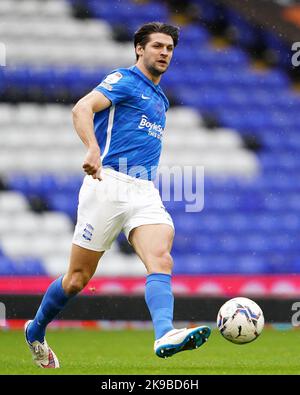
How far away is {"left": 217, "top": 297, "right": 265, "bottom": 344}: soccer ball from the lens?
17.3 feet

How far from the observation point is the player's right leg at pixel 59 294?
5.34 metres

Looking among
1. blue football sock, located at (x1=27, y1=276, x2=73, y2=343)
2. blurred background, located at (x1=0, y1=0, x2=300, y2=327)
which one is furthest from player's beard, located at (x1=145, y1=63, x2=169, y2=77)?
blurred background, located at (x1=0, y1=0, x2=300, y2=327)

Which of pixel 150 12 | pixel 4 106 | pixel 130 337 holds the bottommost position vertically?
pixel 130 337

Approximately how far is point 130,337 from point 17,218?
2.62 m

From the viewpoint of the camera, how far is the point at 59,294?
548 centimetres

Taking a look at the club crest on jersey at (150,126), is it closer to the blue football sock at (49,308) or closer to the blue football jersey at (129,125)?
the blue football jersey at (129,125)

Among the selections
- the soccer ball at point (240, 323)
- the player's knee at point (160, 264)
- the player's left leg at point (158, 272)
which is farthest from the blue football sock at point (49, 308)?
the soccer ball at point (240, 323)

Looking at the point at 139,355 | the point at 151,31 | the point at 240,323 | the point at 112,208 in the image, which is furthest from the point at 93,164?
the point at 139,355

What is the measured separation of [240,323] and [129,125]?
118 centimetres

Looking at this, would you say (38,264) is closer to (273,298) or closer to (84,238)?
(273,298)

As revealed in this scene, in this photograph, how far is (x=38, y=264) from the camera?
395 inches

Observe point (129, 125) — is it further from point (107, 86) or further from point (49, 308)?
point (49, 308)

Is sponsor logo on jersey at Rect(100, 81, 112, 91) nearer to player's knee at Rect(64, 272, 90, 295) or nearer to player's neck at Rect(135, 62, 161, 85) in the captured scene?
player's neck at Rect(135, 62, 161, 85)
